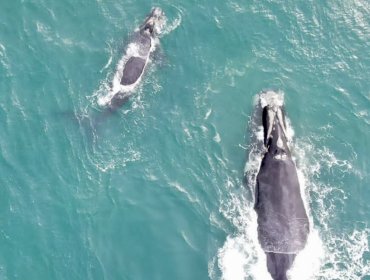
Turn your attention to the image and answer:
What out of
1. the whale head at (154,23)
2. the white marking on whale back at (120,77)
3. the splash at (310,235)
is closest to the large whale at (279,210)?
the splash at (310,235)

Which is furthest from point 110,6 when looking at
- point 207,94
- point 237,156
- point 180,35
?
point 237,156

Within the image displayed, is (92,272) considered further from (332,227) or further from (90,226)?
(332,227)

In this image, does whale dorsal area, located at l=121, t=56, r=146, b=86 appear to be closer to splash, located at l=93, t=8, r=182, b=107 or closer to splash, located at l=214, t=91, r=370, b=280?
splash, located at l=93, t=8, r=182, b=107

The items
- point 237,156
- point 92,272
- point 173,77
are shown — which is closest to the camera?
point 92,272

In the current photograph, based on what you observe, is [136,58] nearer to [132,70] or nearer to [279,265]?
[132,70]

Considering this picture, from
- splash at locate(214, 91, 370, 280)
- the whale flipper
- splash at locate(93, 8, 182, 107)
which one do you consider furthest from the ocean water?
the whale flipper

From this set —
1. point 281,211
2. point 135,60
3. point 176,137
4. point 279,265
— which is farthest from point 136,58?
point 279,265

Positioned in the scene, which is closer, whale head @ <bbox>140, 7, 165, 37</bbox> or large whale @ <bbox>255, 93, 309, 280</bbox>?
large whale @ <bbox>255, 93, 309, 280</bbox>
